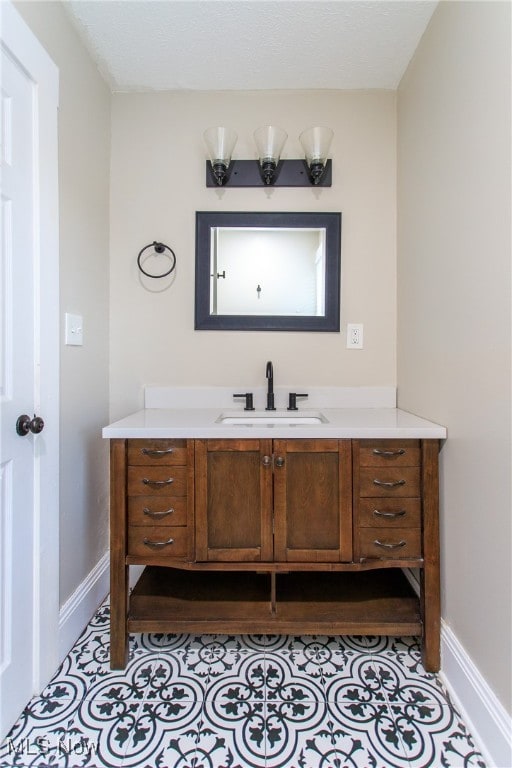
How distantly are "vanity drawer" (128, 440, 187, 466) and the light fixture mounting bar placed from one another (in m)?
1.24

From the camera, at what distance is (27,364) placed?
45.4 inches

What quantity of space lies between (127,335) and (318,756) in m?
1.67

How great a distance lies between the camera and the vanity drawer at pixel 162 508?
4.06 feet

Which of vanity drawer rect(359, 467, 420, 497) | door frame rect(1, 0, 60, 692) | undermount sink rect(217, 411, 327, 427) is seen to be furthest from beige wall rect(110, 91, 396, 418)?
vanity drawer rect(359, 467, 420, 497)

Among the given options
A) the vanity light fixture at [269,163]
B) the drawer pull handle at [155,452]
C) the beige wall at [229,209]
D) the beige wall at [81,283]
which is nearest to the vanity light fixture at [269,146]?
the vanity light fixture at [269,163]

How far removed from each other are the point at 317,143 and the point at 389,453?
135 cm

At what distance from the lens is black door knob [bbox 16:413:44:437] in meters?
1.10

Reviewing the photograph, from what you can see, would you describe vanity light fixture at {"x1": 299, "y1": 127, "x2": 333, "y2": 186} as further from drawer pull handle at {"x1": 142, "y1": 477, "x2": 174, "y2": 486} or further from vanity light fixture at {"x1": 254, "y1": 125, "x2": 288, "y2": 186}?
drawer pull handle at {"x1": 142, "y1": 477, "x2": 174, "y2": 486}

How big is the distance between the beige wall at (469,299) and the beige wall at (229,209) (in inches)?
9.1

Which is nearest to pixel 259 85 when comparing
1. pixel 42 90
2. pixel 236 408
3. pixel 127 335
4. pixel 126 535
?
pixel 42 90

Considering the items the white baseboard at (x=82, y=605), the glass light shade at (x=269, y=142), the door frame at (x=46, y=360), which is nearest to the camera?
the door frame at (x=46, y=360)

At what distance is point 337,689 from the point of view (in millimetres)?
1177

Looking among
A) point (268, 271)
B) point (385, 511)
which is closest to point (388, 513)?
point (385, 511)

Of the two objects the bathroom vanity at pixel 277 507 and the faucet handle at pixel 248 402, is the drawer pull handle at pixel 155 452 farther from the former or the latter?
the faucet handle at pixel 248 402
